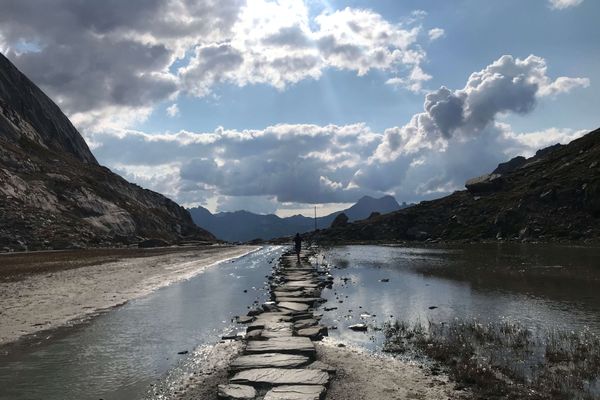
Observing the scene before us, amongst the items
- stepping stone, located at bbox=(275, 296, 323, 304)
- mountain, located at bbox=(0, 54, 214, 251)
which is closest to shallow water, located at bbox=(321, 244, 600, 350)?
stepping stone, located at bbox=(275, 296, 323, 304)

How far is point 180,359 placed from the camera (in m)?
16.0

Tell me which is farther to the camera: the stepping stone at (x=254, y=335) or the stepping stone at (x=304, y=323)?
the stepping stone at (x=304, y=323)

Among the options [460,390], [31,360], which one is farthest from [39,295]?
[460,390]

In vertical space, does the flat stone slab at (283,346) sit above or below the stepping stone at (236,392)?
above

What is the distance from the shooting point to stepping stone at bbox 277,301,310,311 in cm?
2502

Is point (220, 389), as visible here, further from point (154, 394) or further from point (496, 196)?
point (496, 196)

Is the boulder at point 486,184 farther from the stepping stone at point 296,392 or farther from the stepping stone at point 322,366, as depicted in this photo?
the stepping stone at point 296,392

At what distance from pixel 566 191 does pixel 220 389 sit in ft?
377

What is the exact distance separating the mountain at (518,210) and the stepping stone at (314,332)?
273 ft

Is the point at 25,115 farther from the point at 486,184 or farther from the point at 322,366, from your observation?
the point at 322,366

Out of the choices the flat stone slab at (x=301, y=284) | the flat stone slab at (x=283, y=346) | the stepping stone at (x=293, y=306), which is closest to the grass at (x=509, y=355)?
the flat stone slab at (x=283, y=346)

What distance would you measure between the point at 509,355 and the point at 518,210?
111 m

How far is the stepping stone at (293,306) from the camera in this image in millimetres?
25016

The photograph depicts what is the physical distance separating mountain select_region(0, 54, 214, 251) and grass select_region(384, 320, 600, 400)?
75.5 meters
